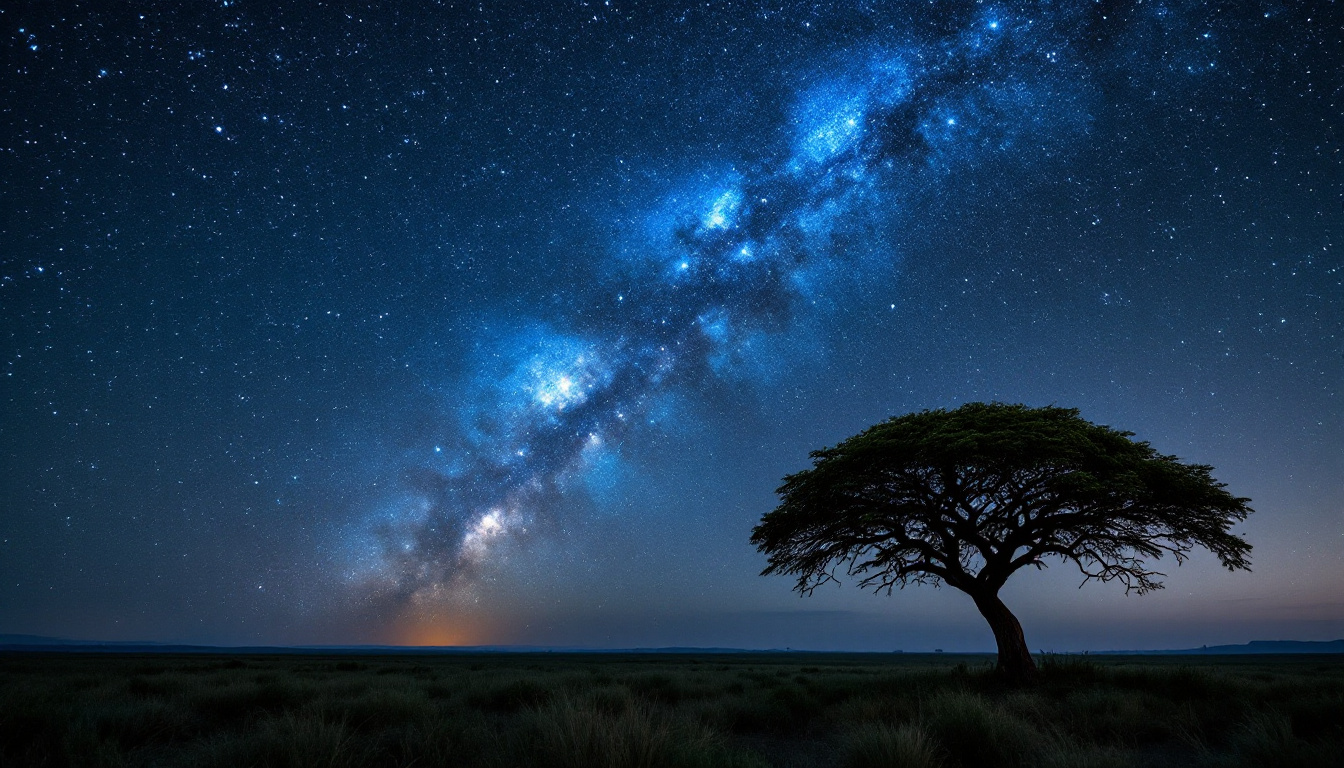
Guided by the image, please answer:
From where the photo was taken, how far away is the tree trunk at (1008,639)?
50.2ft

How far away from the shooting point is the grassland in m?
6.36

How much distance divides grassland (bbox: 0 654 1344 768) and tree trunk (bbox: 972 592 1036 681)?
0.48 m

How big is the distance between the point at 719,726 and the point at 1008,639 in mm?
9262

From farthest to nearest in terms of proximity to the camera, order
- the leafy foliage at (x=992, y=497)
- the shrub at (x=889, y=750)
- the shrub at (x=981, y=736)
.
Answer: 1. the leafy foliage at (x=992, y=497)
2. the shrub at (x=981, y=736)
3. the shrub at (x=889, y=750)

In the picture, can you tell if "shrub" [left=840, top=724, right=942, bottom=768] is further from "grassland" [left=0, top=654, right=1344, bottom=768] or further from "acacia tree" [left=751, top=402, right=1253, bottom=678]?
"acacia tree" [left=751, top=402, right=1253, bottom=678]

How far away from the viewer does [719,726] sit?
1102 centimetres

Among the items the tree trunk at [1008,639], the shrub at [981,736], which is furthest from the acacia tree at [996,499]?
the shrub at [981,736]

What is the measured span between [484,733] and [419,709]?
3.29 meters

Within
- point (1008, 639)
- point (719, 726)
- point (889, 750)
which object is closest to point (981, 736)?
point (889, 750)

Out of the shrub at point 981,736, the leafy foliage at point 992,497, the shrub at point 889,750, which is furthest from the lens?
the leafy foliage at point 992,497

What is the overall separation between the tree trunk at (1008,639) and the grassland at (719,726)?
0.48m

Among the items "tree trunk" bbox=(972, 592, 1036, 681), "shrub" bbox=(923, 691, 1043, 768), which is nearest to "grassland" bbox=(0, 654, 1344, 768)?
"shrub" bbox=(923, 691, 1043, 768)

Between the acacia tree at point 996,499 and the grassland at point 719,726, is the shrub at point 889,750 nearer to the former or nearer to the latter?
the grassland at point 719,726

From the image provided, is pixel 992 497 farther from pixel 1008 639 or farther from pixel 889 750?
pixel 889 750
